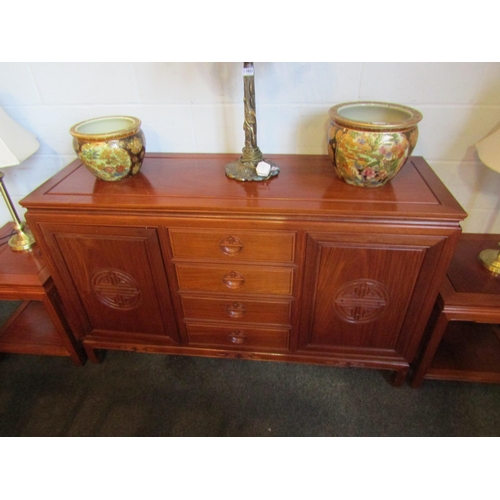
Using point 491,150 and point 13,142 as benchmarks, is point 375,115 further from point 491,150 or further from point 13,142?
point 13,142

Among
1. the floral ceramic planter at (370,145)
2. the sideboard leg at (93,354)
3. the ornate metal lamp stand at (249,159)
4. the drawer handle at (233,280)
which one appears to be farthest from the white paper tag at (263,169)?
the sideboard leg at (93,354)

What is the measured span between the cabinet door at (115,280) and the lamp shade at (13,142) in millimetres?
296

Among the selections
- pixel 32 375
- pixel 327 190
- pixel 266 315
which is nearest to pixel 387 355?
pixel 266 315

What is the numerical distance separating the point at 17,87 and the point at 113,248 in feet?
2.42

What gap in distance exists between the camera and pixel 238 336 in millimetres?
1179

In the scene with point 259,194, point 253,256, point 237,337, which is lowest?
point 237,337

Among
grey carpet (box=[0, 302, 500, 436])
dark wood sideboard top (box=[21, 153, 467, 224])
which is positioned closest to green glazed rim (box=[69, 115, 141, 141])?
dark wood sideboard top (box=[21, 153, 467, 224])

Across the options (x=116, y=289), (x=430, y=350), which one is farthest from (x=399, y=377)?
(x=116, y=289)

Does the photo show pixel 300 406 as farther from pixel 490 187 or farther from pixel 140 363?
pixel 490 187

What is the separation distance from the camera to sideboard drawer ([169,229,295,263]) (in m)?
0.93

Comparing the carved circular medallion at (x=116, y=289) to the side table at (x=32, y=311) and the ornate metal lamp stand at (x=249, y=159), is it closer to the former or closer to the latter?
the side table at (x=32, y=311)

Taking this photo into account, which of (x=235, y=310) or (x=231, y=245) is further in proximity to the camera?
(x=235, y=310)

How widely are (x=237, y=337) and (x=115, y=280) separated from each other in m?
0.47

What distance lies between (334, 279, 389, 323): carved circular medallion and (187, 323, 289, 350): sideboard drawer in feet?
0.72
